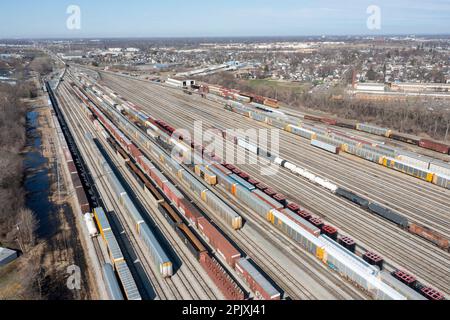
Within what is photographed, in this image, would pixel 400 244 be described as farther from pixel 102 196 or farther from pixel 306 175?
pixel 102 196

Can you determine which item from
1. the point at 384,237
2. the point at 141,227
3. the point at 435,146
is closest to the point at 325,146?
the point at 435,146

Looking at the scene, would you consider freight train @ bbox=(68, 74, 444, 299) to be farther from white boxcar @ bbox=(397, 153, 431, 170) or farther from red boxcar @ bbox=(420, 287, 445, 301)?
white boxcar @ bbox=(397, 153, 431, 170)

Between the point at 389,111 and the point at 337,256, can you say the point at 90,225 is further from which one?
the point at 389,111

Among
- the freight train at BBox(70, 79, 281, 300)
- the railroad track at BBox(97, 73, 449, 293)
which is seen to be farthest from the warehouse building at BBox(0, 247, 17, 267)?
the railroad track at BBox(97, 73, 449, 293)

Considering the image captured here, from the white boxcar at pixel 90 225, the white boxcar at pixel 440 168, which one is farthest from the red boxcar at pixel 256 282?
the white boxcar at pixel 440 168

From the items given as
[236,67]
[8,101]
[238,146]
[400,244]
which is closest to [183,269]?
[400,244]

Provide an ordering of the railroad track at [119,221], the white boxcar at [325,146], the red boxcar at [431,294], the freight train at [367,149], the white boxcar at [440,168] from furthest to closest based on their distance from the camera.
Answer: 1. the white boxcar at [325,146]
2. the freight train at [367,149]
3. the white boxcar at [440,168]
4. the railroad track at [119,221]
5. the red boxcar at [431,294]

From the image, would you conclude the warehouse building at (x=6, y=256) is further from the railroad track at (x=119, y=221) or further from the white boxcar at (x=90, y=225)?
the railroad track at (x=119, y=221)
